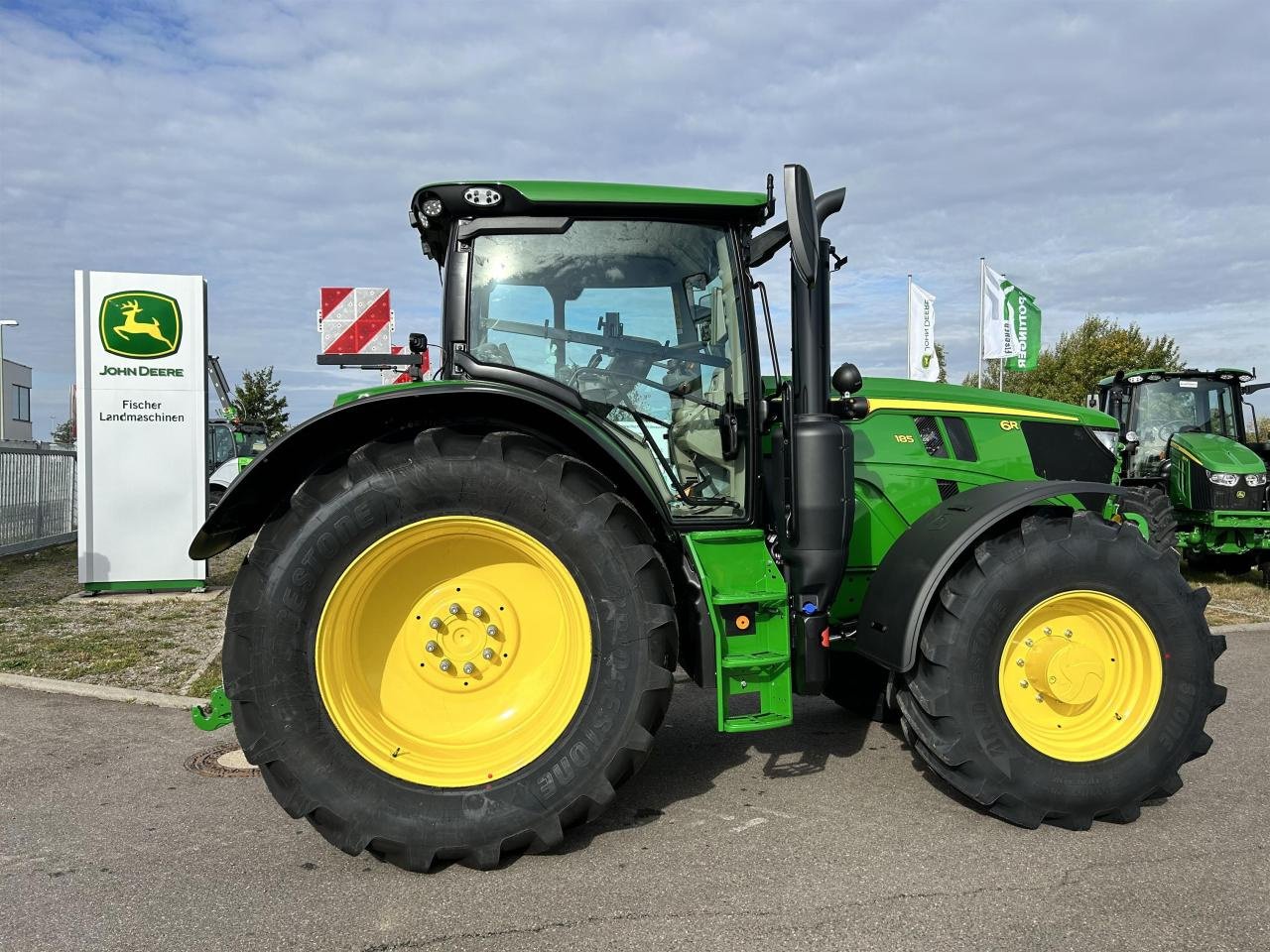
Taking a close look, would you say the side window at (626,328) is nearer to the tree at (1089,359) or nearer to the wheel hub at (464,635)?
the wheel hub at (464,635)

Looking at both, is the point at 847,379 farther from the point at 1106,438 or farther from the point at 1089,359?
the point at 1089,359

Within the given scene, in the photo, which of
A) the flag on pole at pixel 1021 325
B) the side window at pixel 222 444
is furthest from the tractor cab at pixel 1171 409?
the side window at pixel 222 444

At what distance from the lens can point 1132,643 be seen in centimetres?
335

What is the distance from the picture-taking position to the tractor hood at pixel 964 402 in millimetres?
4082

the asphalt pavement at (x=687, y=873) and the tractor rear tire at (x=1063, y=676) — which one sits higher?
the tractor rear tire at (x=1063, y=676)

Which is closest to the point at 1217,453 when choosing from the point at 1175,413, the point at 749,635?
the point at 1175,413

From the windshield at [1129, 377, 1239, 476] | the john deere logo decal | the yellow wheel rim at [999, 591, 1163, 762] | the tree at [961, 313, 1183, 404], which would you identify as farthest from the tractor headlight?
the tree at [961, 313, 1183, 404]

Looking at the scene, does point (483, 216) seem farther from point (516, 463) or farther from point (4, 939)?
point (4, 939)

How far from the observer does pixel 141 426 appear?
852cm

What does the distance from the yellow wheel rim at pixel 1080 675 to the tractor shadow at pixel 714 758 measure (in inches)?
36.6

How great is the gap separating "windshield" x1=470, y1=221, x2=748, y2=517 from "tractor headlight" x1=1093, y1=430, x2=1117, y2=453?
2.04m

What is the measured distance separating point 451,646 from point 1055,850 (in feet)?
6.86

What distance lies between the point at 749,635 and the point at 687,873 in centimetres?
79

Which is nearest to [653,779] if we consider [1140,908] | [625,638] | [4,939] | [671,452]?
[625,638]
